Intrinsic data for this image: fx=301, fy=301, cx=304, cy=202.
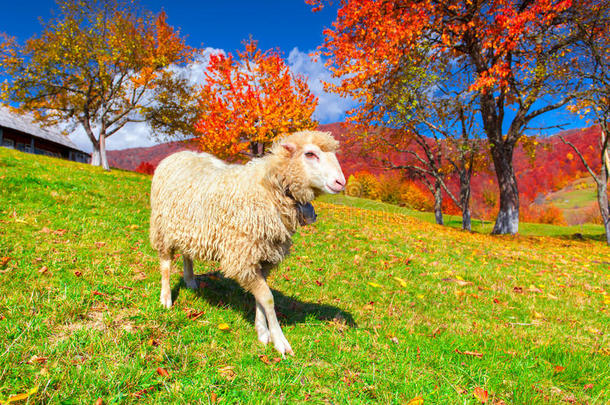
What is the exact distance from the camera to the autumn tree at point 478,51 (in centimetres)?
1261

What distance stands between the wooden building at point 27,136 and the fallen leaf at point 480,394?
39036 millimetres

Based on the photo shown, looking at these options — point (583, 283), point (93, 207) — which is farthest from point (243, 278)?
point (583, 283)

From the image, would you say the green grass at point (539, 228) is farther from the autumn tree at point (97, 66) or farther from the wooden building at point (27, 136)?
the wooden building at point (27, 136)

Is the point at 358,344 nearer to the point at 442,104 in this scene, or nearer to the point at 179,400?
the point at 179,400

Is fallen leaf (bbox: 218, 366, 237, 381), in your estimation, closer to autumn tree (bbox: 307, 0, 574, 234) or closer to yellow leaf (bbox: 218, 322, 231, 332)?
yellow leaf (bbox: 218, 322, 231, 332)

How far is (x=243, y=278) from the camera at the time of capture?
Result: 3.20 meters

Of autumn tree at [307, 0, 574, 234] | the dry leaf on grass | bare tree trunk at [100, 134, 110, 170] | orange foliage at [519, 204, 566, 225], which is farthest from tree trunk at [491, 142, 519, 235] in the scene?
orange foliage at [519, 204, 566, 225]

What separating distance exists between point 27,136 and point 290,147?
46.2 meters

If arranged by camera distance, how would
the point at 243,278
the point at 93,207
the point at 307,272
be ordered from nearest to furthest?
the point at 243,278, the point at 307,272, the point at 93,207

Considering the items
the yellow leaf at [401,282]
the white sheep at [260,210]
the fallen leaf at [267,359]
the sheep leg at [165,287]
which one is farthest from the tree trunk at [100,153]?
the fallen leaf at [267,359]

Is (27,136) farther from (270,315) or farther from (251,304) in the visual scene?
(270,315)

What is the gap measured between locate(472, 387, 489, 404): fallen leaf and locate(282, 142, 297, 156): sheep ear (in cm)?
279

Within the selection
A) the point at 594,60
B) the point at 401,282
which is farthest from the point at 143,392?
the point at 594,60

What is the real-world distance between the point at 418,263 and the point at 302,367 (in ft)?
18.2
